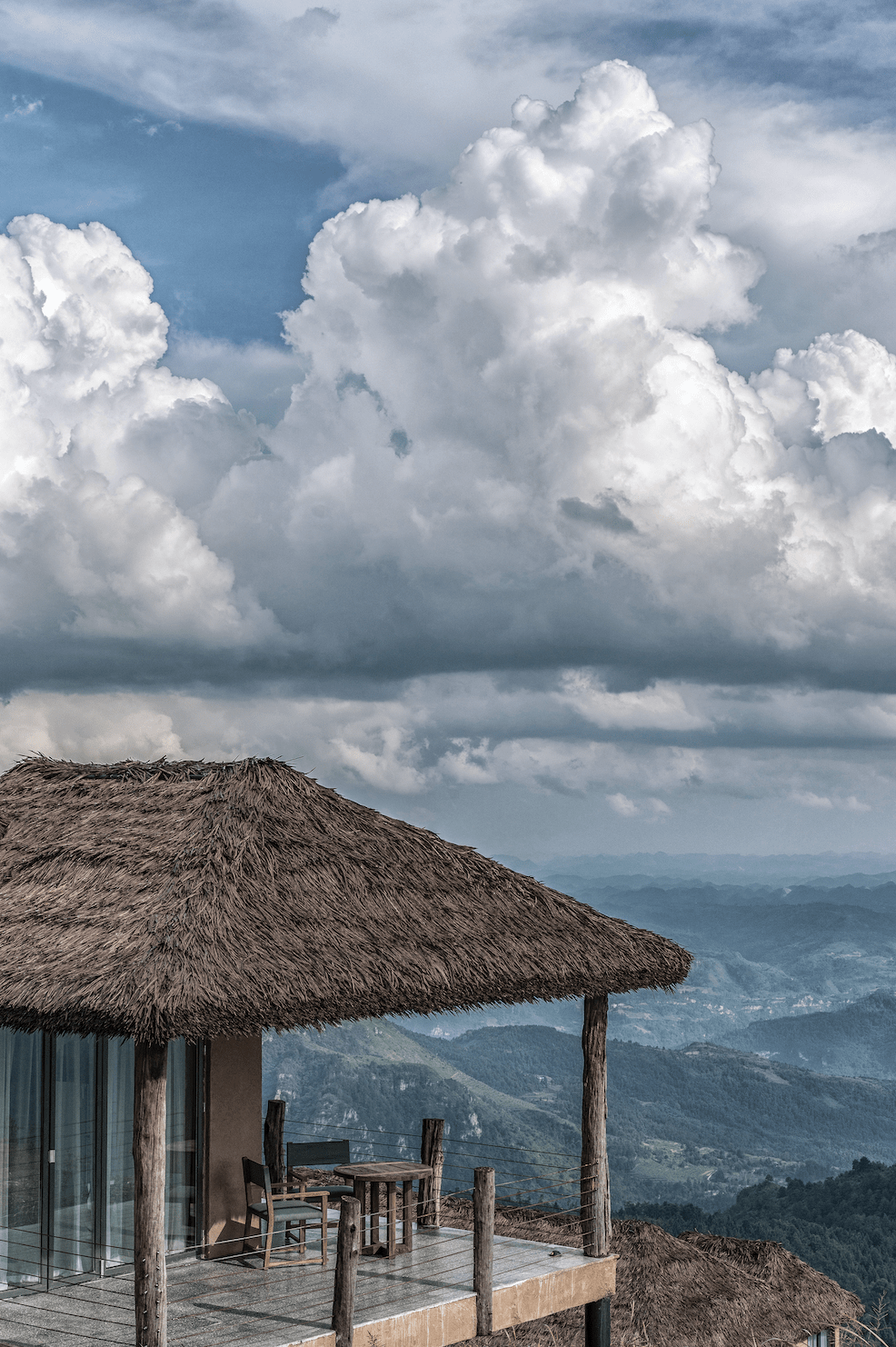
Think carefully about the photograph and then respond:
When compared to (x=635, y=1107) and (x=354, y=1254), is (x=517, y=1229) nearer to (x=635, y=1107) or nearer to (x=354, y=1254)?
(x=354, y=1254)

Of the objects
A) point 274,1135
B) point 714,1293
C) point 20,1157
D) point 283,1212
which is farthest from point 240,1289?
point 714,1293

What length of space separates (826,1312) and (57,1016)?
819 inches

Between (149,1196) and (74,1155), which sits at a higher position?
(149,1196)

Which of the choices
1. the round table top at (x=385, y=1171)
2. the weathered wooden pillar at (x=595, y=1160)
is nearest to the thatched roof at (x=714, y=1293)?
the weathered wooden pillar at (x=595, y=1160)

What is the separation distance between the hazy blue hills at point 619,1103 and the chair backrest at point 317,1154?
104 metres

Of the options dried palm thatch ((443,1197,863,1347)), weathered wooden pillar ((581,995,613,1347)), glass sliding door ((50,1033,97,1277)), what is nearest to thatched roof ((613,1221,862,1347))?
dried palm thatch ((443,1197,863,1347))

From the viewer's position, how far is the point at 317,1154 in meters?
12.4

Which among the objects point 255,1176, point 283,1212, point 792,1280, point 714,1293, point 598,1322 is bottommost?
point 792,1280

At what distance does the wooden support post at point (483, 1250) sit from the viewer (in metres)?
11.2

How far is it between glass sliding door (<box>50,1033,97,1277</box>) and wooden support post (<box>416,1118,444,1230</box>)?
3.09m

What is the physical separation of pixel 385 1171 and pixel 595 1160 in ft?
7.32

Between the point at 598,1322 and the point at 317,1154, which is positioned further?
the point at 598,1322

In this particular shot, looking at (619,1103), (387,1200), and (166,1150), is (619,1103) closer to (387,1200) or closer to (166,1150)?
(387,1200)

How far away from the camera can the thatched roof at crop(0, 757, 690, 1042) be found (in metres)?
9.75
